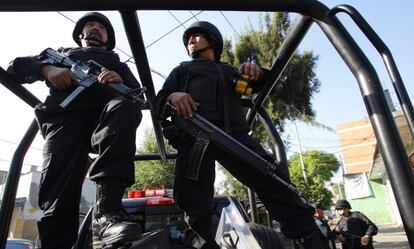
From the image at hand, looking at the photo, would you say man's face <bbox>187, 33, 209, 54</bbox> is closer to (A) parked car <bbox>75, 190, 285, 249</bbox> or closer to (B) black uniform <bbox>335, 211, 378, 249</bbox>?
(A) parked car <bbox>75, 190, 285, 249</bbox>

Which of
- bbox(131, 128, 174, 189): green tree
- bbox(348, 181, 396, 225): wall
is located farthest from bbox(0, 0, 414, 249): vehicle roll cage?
bbox(348, 181, 396, 225): wall

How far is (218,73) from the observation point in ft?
6.56

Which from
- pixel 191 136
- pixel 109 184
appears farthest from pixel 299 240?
pixel 109 184

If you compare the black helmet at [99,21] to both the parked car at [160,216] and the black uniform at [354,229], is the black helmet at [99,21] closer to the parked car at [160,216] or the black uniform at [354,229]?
the parked car at [160,216]

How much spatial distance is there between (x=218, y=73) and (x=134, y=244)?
112 centimetres

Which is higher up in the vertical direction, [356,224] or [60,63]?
[60,63]

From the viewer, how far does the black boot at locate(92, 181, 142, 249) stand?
1120mm

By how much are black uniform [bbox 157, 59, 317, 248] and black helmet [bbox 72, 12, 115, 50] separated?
419 mm

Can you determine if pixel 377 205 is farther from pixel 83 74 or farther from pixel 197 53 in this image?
pixel 83 74

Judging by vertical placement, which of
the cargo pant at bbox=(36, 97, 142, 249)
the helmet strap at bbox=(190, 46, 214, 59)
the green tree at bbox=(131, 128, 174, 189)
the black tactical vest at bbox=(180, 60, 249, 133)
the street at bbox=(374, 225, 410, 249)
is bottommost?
the street at bbox=(374, 225, 410, 249)

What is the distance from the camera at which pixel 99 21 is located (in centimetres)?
208

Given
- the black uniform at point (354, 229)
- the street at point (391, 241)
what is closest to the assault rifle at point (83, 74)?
the black uniform at point (354, 229)

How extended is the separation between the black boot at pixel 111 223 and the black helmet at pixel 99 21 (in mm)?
1088

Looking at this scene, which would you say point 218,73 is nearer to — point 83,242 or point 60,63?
point 60,63
